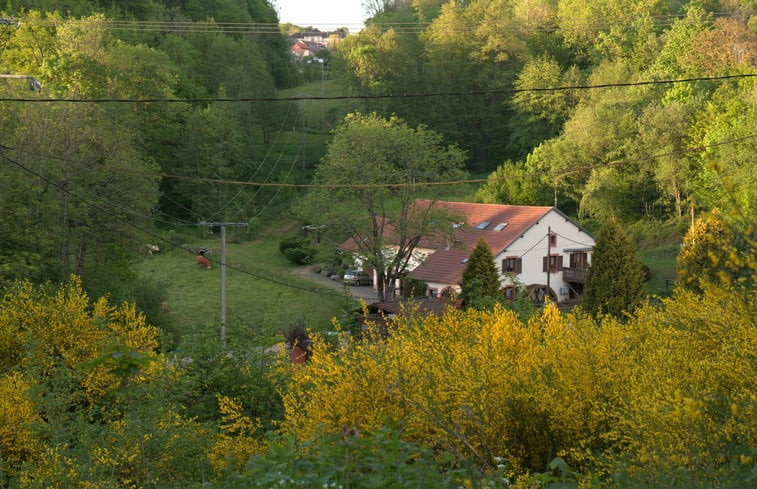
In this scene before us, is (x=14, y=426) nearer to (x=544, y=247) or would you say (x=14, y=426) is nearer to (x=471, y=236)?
(x=471, y=236)

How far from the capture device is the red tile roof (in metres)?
35.4

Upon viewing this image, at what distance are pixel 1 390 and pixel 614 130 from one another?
38878 mm

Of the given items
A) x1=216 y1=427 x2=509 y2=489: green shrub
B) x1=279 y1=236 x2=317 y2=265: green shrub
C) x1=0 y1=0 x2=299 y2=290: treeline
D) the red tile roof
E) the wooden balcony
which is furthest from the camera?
x1=279 y1=236 x2=317 y2=265: green shrub

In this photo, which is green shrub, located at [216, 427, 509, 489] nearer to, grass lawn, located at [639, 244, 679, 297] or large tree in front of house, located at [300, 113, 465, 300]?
large tree in front of house, located at [300, 113, 465, 300]

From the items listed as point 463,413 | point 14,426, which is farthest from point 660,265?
point 463,413

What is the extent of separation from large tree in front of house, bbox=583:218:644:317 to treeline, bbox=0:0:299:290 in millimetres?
12842

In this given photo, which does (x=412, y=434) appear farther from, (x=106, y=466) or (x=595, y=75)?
(x=595, y=75)

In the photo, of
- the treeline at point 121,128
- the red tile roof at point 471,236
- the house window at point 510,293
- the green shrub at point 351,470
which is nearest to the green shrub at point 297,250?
the treeline at point 121,128

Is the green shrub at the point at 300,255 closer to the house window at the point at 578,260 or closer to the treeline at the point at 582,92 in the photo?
the treeline at the point at 582,92

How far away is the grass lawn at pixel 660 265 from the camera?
36.1 meters

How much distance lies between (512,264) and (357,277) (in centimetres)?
680

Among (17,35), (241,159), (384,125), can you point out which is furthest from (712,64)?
(17,35)

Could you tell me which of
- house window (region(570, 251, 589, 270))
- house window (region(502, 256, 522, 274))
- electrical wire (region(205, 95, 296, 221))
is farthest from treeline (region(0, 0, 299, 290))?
house window (region(570, 251, 589, 270))

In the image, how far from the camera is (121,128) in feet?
94.0
